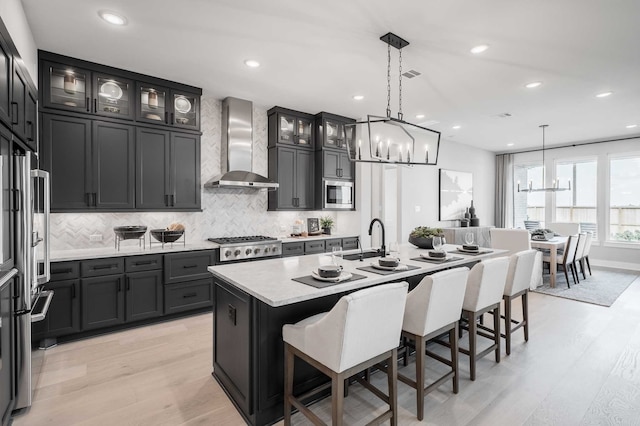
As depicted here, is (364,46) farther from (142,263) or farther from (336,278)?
(142,263)

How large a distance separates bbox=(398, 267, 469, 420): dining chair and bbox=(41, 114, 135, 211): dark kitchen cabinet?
11.1 feet

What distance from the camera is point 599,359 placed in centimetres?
297

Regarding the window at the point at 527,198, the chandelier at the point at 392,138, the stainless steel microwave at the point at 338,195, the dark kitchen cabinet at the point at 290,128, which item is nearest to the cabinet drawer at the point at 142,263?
the dark kitchen cabinet at the point at 290,128

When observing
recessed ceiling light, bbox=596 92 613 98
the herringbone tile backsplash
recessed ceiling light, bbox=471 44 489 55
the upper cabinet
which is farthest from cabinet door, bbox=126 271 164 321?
recessed ceiling light, bbox=596 92 613 98

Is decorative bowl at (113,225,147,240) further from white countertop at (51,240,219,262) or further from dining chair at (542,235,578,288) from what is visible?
dining chair at (542,235,578,288)

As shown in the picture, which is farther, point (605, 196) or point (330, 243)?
point (605, 196)

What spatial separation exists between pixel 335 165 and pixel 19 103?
4144 mm

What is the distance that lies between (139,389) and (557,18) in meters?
4.42

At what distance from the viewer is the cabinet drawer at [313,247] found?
5.03 meters

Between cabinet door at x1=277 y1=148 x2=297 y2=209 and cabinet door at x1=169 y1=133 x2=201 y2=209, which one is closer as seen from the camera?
cabinet door at x1=169 y1=133 x2=201 y2=209

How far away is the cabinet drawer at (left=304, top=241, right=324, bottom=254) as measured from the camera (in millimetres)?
5031

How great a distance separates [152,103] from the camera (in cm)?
398

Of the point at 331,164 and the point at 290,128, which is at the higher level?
the point at 290,128

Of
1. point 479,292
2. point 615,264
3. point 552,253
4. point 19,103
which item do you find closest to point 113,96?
point 19,103
